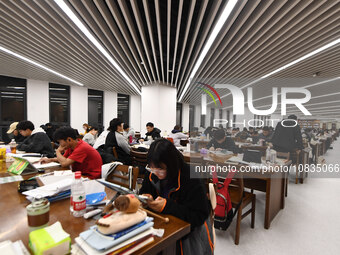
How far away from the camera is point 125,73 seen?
685 centimetres

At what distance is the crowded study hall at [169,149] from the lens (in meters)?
1.01

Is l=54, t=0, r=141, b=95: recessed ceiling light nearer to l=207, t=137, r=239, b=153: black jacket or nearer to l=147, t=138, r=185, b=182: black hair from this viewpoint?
l=147, t=138, r=185, b=182: black hair

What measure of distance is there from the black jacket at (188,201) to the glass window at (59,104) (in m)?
9.12

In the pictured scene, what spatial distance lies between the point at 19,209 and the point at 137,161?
1985mm

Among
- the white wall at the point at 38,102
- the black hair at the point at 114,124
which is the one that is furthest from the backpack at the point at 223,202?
the white wall at the point at 38,102

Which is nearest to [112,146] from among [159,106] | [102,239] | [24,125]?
[24,125]

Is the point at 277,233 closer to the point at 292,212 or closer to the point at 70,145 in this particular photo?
the point at 292,212

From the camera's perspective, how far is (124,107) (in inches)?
457

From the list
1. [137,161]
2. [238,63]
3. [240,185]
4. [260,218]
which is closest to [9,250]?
[240,185]

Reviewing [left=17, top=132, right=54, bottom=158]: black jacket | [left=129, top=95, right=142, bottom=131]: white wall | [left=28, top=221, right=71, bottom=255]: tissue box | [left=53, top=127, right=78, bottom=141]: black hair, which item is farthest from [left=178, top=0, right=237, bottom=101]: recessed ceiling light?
[left=129, top=95, right=142, bottom=131]: white wall

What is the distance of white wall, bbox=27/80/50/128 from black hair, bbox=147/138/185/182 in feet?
28.7

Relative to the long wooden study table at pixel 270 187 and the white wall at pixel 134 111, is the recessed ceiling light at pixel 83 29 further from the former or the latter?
the white wall at pixel 134 111

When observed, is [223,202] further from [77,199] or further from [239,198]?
[77,199]

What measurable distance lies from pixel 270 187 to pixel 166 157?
70.9 inches
